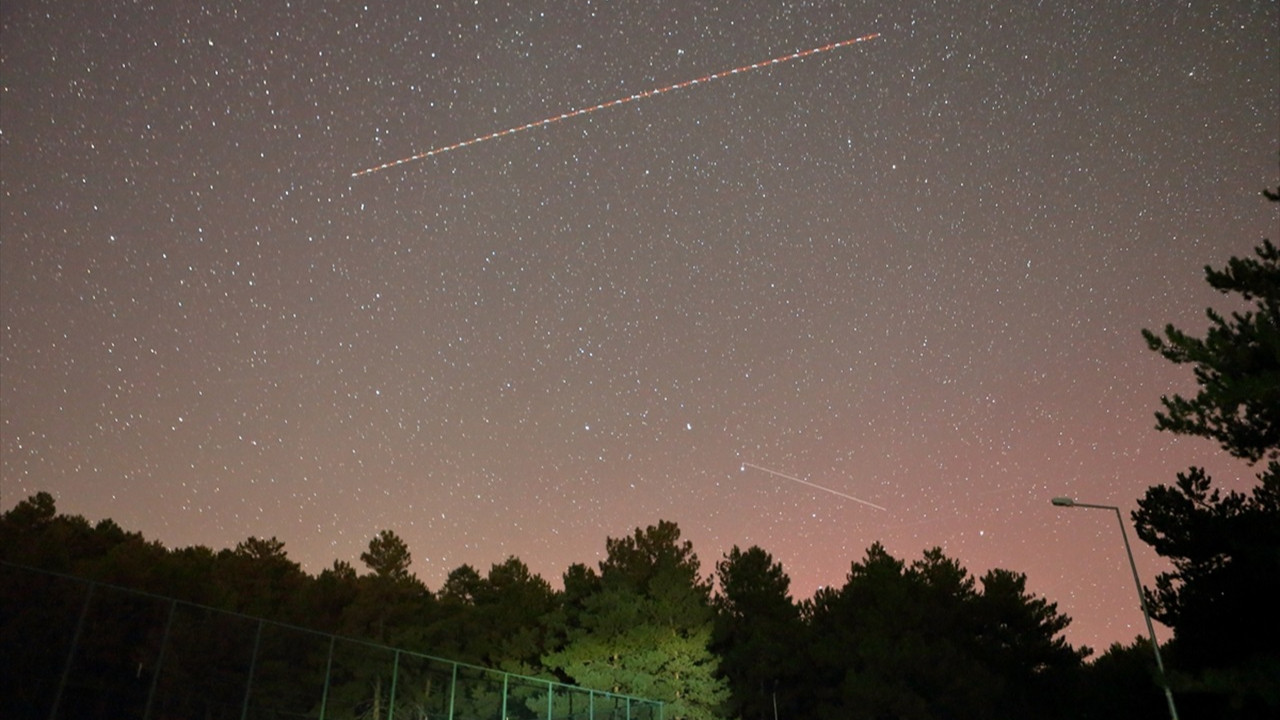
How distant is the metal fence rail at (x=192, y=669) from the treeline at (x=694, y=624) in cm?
1106

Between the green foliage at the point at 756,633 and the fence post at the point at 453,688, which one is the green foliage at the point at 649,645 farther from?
the fence post at the point at 453,688

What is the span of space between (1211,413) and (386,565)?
45837 millimetres

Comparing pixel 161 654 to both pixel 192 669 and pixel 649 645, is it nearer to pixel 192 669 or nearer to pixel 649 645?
pixel 192 669

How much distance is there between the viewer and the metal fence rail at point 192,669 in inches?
627

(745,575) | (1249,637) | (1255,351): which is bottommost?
(1249,637)

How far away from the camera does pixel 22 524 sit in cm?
4566

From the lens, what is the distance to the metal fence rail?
15.9 metres

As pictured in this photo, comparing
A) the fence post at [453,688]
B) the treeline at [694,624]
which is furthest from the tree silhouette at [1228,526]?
the fence post at [453,688]

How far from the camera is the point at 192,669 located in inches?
742

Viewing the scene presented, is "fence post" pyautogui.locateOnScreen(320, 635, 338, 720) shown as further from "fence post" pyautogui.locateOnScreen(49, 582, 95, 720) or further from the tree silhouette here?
the tree silhouette

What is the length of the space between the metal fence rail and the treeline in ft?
36.3

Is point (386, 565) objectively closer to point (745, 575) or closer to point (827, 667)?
point (745, 575)

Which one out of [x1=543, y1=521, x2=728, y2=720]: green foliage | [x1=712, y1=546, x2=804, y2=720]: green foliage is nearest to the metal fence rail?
[x1=543, y1=521, x2=728, y2=720]: green foliage

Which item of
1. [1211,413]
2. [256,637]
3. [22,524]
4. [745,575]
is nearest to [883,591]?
[745,575]
